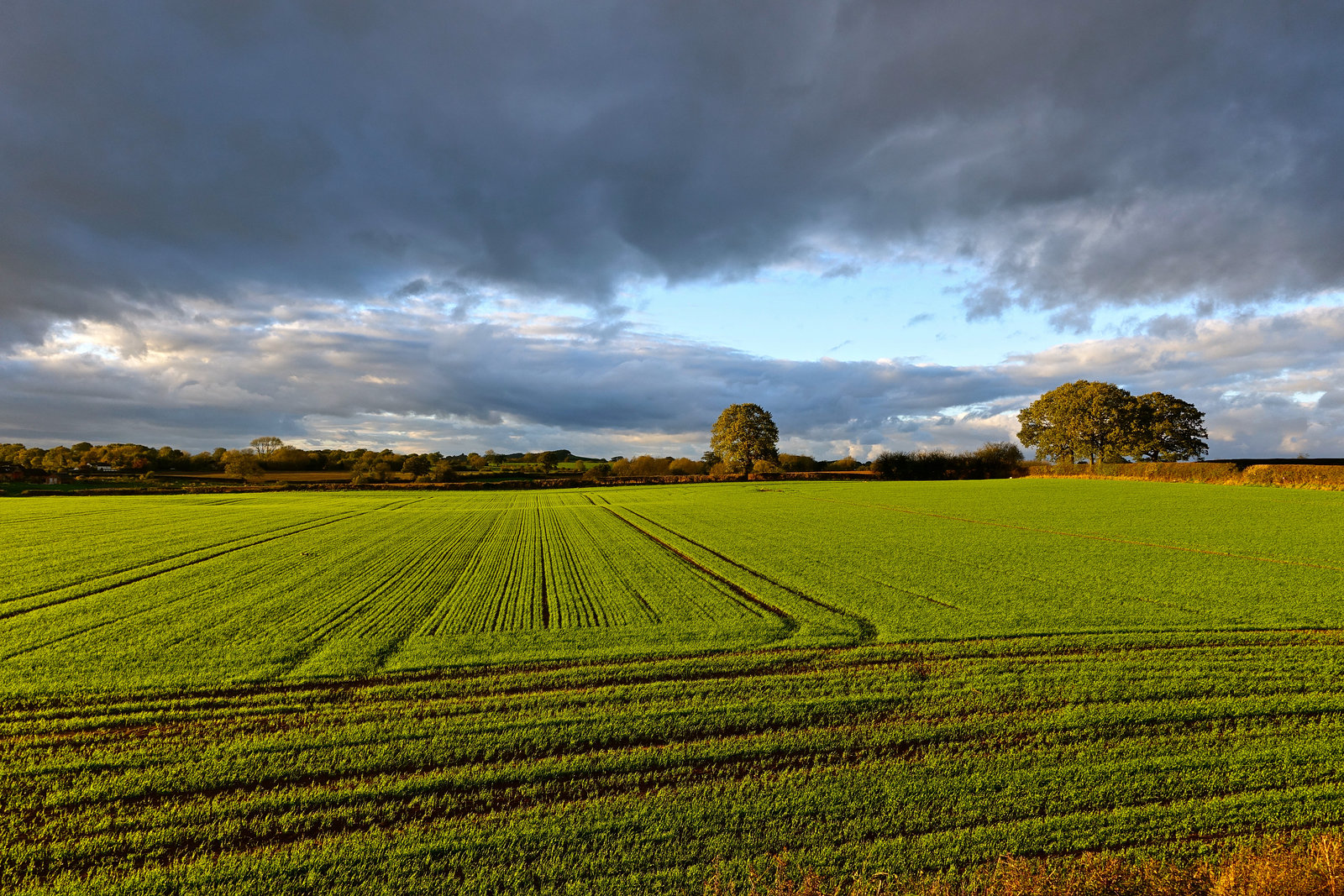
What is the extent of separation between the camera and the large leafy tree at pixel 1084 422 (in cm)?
7400

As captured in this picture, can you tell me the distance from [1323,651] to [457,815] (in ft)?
48.0

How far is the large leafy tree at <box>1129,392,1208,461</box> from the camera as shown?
72625 millimetres

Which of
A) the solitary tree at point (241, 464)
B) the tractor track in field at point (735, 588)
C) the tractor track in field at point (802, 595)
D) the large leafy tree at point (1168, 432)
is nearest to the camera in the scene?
the tractor track in field at point (802, 595)

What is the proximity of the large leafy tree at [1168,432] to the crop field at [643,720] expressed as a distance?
227ft

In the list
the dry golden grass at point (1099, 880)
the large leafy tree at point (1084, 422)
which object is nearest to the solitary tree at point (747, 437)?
the large leafy tree at point (1084, 422)

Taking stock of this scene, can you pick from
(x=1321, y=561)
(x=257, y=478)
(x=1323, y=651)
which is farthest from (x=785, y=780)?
(x=257, y=478)

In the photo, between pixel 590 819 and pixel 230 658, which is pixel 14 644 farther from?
pixel 590 819

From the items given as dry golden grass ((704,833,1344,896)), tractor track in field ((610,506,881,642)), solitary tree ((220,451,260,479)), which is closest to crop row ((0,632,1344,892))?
dry golden grass ((704,833,1344,896))

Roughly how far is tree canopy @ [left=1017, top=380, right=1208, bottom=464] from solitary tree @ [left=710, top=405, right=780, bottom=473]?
41.9 metres

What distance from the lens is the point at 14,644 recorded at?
430 inches

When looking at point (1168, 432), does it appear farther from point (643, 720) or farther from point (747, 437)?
point (643, 720)

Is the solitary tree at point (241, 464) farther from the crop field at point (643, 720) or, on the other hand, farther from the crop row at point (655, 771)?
the crop row at point (655, 771)

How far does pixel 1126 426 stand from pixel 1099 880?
8987 cm

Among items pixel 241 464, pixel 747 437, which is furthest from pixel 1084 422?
pixel 241 464
